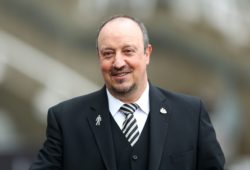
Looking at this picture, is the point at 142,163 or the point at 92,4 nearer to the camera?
the point at 142,163

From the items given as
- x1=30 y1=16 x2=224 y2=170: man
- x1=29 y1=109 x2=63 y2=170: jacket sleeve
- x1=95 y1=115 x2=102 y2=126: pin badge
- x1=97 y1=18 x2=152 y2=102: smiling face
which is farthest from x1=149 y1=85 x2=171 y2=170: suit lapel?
x1=29 y1=109 x2=63 y2=170: jacket sleeve

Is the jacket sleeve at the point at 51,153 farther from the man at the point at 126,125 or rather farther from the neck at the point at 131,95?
the neck at the point at 131,95

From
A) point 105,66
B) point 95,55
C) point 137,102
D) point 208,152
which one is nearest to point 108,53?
point 105,66

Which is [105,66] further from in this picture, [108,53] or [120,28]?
[120,28]

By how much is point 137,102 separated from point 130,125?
0.12 m

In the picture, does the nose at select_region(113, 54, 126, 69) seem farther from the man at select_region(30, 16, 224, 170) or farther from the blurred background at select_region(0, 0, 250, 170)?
the blurred background at select_region(0, 0, 250, 170)

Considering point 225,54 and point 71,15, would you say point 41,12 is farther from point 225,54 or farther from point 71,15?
point 225,54

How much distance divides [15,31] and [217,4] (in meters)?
3.57

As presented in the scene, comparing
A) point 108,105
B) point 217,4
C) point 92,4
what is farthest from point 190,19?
point 108,105

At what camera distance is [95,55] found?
13.7m

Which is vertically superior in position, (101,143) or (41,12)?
(41,12)

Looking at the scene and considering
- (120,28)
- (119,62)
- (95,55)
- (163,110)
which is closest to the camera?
(119,62)

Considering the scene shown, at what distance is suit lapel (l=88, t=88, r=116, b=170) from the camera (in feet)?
12.5

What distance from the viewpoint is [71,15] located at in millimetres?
14070
